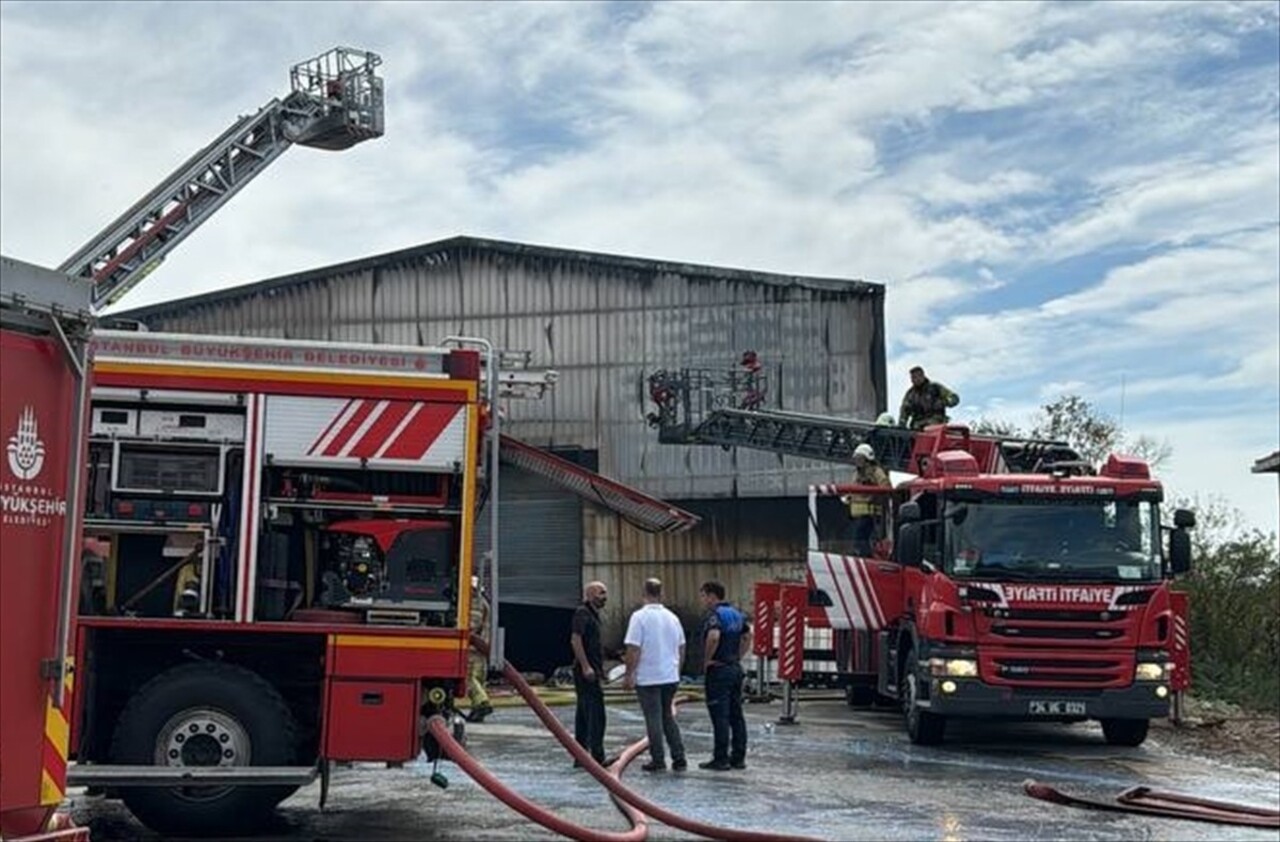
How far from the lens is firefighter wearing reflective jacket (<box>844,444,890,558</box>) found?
1769cm

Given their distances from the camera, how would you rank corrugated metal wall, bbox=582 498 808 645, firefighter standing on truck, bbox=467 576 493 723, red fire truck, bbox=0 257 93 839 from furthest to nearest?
corrugated metal wall, bbox=582 498 808 645 → firefighter standing on truck, bbox=467 576 493 723 → red fire truck, bbox=0 257 93 839

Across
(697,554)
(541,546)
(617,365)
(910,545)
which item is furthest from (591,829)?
(617,365)

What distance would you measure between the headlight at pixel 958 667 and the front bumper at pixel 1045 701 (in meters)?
0.05

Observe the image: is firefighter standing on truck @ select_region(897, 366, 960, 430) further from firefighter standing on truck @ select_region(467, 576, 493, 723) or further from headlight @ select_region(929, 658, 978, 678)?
firefighter standing on truck @ select_region(467, 576, 493, 723)

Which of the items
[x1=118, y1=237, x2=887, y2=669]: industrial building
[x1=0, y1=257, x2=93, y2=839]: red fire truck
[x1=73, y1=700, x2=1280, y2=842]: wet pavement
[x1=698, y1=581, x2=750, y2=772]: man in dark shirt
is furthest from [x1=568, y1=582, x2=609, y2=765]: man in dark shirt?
[x1=118, y1=237, x2=887, y2=669]: industrial building

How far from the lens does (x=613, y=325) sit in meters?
29.7

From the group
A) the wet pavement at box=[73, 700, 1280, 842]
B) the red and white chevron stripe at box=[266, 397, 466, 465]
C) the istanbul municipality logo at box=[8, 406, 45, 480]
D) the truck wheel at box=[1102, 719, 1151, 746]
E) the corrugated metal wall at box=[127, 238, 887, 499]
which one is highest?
the corrugated metal wall at box=[127, 238, 887, 499]

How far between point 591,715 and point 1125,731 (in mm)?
5988

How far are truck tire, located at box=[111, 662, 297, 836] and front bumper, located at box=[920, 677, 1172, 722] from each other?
23.2ft

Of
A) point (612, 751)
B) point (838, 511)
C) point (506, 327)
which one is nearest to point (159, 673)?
point (612, 751)

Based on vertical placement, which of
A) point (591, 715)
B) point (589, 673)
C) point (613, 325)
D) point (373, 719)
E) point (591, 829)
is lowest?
point (591, 829)

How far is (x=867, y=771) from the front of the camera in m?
13.5

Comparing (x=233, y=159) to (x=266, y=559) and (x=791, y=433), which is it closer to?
(x=791, y=433)

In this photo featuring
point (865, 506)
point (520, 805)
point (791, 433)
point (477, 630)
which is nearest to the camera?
point (520, 805)
